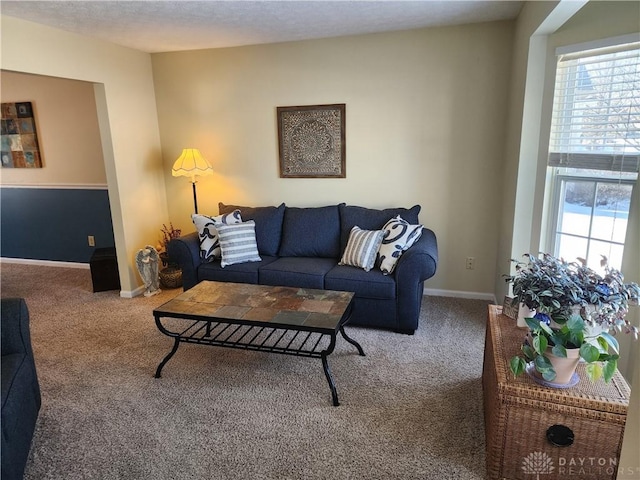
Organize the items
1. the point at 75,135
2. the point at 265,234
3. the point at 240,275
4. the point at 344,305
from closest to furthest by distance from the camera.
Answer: the point at 344,305
the point at 240,275
the point at 265,234
the point at 75,135

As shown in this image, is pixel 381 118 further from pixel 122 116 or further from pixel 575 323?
pixel 575 323

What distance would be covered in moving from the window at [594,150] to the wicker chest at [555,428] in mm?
1063

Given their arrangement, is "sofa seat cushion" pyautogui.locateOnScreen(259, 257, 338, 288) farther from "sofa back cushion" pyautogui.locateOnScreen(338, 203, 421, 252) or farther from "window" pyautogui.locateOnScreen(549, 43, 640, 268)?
"window" pyautogui.locateOnScreen(549, 43, 640, 268)

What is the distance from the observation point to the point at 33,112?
4633mm

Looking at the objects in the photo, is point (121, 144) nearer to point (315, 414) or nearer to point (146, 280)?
point (146, 280)

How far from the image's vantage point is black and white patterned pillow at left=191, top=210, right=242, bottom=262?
3500mm

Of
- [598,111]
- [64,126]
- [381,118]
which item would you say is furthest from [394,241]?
[64,126]

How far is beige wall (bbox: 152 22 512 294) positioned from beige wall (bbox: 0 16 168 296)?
256 millimetres

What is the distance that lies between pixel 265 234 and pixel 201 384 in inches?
63.2

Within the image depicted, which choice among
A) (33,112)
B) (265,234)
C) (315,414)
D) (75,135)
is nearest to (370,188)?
(265,234)

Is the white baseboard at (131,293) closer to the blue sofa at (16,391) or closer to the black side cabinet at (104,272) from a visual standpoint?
the black side cabinet at (104,272)

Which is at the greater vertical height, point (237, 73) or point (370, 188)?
point (237, 73)

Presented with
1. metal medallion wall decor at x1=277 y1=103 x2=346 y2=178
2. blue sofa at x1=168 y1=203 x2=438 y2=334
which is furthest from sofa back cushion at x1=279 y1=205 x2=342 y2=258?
metal medallion wall decor at x1=277 y1=103 x2=346 y2=178

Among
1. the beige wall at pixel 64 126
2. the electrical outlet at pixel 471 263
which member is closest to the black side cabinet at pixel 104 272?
the beige wall at pixel 64 126
